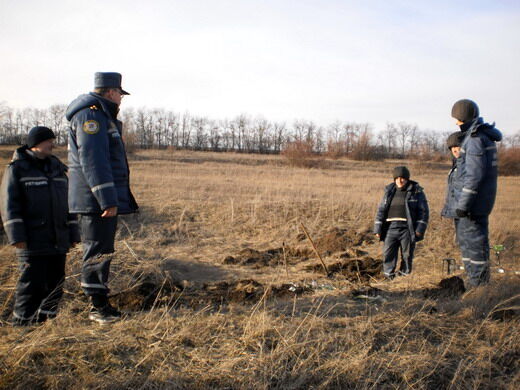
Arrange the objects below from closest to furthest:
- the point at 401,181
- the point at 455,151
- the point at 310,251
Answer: the point at 455,151, the point at 401,181, the point at 310,251

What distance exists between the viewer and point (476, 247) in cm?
447

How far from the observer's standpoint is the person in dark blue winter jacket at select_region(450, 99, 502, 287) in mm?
4328

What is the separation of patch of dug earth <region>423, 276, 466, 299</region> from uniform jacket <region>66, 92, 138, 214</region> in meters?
3.30

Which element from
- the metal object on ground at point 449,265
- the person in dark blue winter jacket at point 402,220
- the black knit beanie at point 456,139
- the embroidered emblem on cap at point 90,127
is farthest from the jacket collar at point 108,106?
the metal object on ground at point 449,265

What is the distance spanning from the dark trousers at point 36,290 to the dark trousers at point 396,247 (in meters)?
4.32

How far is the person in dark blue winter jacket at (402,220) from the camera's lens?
5.88 metres

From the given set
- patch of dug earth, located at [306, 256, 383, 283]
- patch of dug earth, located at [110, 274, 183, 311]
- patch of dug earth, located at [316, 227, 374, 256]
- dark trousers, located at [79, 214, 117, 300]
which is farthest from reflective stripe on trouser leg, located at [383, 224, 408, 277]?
dark trousers, located at [79, 214, 117, 300]

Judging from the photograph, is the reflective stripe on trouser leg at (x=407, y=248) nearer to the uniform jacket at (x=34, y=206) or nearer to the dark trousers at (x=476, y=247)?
the dark trousers at (x=476, y=247)

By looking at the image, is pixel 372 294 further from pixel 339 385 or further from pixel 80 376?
pixel 80 376

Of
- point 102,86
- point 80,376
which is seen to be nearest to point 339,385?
point 80,376

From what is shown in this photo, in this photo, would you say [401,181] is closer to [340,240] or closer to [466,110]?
[466,110]

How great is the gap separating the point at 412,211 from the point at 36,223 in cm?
474

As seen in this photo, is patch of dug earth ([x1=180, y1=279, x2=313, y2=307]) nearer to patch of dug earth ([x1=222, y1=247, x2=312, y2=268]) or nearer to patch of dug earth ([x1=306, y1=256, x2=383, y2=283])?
patch of dug earth ([x1=306, y1=256, x2=383, y2=283])

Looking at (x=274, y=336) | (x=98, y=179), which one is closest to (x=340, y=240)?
(x=274, y=336)
